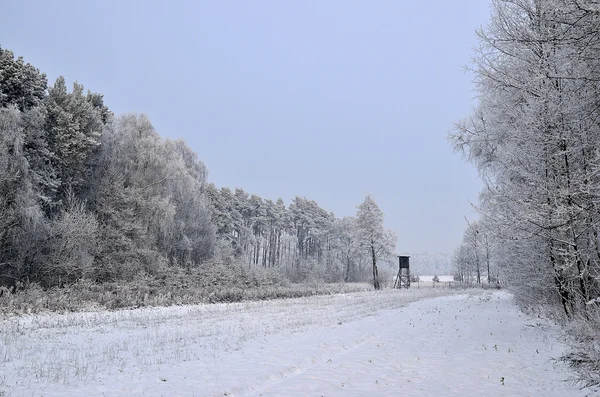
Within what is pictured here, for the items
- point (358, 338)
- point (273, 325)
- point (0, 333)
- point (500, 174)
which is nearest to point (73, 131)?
point (0, 333)

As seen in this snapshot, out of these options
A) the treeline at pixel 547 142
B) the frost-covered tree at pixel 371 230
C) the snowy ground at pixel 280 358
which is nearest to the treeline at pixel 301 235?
the frost-covered tree at pixel 371 230

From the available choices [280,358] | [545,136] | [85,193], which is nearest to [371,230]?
[85,193]

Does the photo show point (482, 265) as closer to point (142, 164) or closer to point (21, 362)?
point (142, 164)

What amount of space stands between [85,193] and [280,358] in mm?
21960

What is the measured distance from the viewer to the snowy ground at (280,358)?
6.32 m

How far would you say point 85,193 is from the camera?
2514 centimetres

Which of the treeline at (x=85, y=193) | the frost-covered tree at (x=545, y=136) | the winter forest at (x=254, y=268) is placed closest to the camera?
the frost-covered tree at (x=545, y=136)

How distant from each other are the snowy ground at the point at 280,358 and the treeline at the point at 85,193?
22.1 ft

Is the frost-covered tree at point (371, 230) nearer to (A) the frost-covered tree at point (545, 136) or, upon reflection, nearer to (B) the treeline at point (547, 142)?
(B) the treeline at point (547, 142)

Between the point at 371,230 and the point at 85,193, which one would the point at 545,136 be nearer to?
the point at 85,193

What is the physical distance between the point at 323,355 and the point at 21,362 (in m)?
6.44

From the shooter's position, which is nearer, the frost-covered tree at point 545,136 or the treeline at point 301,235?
the frost-covered tree at point 545,136

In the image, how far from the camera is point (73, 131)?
22.9 metres

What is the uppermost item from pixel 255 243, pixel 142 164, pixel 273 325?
pixel 142 164
